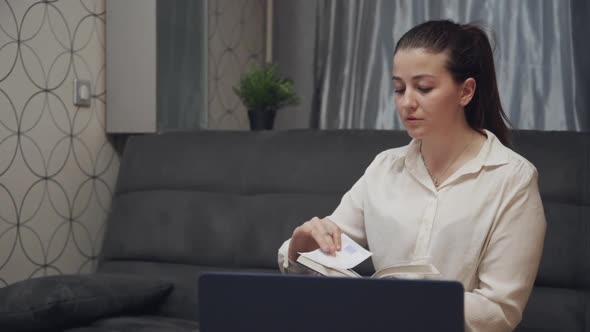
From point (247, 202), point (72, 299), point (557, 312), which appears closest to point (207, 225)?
→ point (247, 202)

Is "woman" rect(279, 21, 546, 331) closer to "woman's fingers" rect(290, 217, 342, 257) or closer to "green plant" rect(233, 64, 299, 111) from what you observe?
"woman's fingers" rect(290, 217, 342, 257)

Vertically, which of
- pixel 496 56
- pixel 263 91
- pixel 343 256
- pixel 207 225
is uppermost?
pixel 496 56

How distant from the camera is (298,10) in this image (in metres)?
3.38

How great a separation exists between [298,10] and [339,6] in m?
0.41

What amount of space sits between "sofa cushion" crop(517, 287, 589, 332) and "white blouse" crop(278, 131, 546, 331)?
37cm

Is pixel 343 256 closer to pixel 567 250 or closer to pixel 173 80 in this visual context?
pixel 567 250

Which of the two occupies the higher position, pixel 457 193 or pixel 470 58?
pixel 470 58

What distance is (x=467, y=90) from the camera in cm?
153

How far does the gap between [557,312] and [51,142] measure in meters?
1.59

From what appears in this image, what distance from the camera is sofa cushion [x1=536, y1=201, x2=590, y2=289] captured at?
1787mm

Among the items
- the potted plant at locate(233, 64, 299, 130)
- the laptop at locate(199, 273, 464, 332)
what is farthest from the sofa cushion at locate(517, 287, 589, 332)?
the potted plant at locate(233, 64, 299, 130)

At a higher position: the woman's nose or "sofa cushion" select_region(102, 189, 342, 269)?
the woman's nose

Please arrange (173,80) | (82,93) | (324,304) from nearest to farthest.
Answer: (324,304)
(82,93)
(173,80)

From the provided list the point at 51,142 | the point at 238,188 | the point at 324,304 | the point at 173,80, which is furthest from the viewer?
the point at 173,80
